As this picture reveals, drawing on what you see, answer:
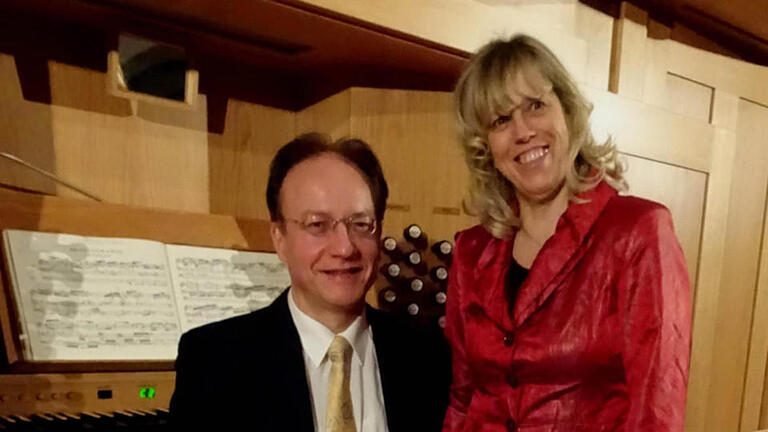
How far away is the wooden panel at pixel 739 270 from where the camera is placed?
1909mm

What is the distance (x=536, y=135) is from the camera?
108 centimetres

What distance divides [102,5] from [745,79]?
1.76 metres

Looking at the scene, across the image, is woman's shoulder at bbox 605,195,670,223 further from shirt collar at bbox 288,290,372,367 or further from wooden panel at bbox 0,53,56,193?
wooden panel at bbox 0,53,56,193

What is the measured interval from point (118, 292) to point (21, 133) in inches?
16.9

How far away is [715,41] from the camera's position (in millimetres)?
1908

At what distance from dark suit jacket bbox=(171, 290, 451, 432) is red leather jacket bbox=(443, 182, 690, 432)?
4.5 inches

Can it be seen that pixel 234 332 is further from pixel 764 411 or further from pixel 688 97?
pixel 764 411

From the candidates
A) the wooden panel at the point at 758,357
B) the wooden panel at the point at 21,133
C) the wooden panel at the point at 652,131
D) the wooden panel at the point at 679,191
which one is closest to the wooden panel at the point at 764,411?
the wooden panel at the point at 758,357

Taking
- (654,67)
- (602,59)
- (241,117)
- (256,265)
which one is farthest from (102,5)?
(654,67)

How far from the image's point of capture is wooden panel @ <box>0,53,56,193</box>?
4.37 feet

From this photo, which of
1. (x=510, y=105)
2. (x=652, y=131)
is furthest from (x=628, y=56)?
(x=510, y=105)

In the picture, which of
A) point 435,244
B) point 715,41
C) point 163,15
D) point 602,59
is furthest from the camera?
point 715,41

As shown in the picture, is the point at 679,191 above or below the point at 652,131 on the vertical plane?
below

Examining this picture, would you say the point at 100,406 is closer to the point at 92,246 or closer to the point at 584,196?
the point at 92,246
